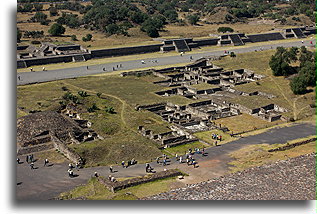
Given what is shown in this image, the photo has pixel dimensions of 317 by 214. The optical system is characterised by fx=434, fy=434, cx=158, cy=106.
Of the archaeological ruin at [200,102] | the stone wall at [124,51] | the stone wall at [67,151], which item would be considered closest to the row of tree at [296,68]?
the archaeological ruin at [200,102]

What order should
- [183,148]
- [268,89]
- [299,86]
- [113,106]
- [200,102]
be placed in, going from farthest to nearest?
[268,89] < [299,86] < [200,102] < [113,106] < [183,148]

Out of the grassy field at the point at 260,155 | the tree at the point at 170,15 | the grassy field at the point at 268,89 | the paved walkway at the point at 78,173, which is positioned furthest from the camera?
the tree at the point at 170,15

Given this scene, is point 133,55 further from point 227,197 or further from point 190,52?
point 227,197

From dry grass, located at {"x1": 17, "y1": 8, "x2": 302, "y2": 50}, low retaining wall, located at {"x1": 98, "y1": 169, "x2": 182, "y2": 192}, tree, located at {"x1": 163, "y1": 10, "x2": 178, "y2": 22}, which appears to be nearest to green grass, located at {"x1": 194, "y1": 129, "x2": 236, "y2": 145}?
Answer: low retaining wall, located at {"x1": 98, "y1": 169, "x2": 182, "y2": 192}

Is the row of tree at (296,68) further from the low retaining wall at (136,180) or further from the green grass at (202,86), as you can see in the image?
the low retaining wall at (136,180)

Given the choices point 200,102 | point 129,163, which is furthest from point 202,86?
point 129,163

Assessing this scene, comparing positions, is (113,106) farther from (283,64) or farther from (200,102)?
(283,64)
